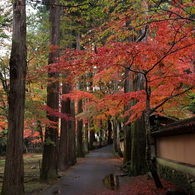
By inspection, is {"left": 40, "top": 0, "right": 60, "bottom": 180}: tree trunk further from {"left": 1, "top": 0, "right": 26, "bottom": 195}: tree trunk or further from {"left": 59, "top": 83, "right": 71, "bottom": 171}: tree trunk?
{"left": 59, "top": 83, "right": 71, "bottom": 171}: tree trunk

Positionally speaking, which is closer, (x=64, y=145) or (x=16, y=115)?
(x=16, y=115)

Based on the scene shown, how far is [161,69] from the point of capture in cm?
1124

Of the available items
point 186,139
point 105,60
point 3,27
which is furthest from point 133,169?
point 3,27

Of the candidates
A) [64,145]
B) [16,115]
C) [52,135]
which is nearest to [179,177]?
[16,115]

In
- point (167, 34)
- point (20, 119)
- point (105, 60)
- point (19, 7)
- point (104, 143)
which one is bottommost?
Result: point (104, 143)

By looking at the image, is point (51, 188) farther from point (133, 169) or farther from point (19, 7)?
point (19, 7)

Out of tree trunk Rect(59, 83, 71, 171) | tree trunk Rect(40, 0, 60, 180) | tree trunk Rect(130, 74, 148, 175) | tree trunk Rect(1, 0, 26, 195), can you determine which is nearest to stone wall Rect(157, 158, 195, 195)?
tree trunk Rect(130, 74, 148, 175)

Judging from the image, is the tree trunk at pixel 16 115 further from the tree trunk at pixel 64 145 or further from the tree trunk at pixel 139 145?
the tree trunk at pixel 64 145

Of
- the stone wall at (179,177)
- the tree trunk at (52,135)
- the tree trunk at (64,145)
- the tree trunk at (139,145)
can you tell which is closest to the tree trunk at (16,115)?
the tree trunk at (52,135)

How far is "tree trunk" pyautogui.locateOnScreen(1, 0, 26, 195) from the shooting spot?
8172 mm

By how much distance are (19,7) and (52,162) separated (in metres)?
8.58

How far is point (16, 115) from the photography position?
8.43 m

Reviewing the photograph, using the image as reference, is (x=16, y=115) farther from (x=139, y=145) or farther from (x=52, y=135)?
(x=139, y=145)

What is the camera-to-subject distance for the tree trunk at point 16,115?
8.17m
